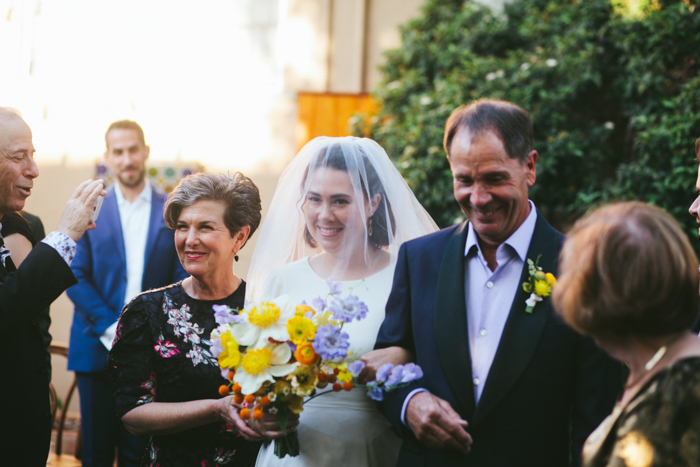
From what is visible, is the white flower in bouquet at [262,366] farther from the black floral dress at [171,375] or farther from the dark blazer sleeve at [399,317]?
the black floral dress at [171,375]

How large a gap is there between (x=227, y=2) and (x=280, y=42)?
0.93 meters

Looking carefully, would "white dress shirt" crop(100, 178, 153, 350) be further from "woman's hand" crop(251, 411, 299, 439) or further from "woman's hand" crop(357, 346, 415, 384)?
"woman's hand" crop(357, 346, 415, 384)

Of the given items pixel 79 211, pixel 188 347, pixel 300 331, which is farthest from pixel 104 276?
pixel 300 331

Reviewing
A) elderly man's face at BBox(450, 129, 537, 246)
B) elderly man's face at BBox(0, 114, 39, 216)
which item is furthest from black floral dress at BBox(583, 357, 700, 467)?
elderly man's face at BBox(0, 114, 39, 216)

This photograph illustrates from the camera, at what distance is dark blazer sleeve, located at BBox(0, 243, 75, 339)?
2.41 m

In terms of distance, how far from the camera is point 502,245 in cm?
217

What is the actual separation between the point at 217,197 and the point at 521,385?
1.66 meters

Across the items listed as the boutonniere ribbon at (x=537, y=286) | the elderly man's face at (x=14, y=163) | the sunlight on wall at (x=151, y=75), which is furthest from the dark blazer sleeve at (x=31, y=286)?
the sunlight on wall at (x=151, y=75)

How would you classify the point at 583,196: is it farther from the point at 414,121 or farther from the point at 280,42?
the point at 280,42

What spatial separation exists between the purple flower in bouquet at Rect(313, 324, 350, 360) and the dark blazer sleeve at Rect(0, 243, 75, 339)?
1.23 meters

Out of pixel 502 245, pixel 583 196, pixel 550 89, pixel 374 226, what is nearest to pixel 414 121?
pixel 550 89

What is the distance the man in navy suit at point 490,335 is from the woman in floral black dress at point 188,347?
82cm

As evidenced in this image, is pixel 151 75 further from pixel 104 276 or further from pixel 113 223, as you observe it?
pixel 104 276

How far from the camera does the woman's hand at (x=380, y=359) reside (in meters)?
2.13
